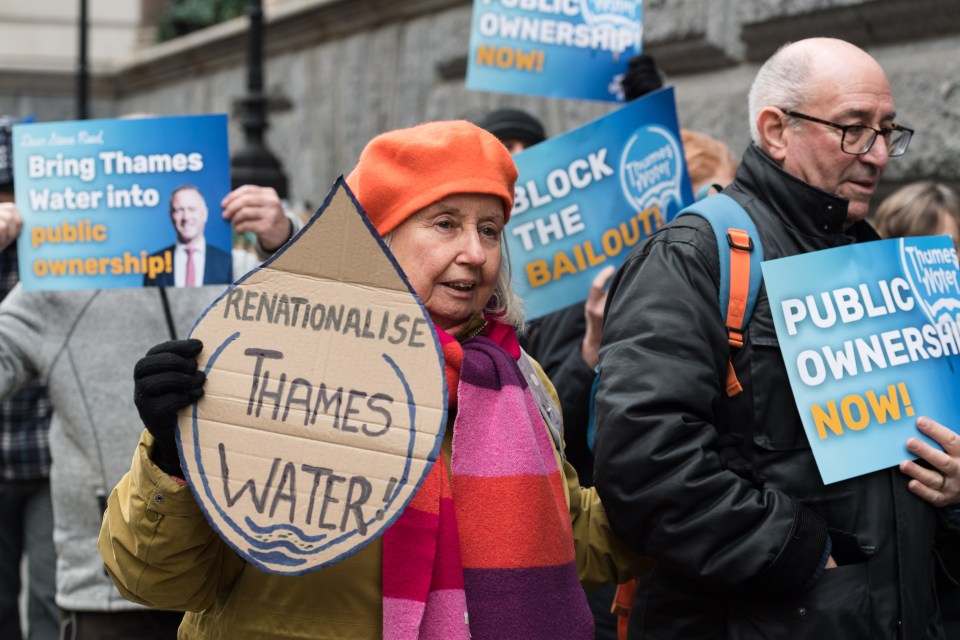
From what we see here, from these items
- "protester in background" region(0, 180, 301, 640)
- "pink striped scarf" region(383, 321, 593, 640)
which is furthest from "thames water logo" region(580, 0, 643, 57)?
"pink striped scarf" region(383, 321, 593, 640)

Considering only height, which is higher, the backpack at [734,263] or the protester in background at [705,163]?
the protester in background at [705,163]

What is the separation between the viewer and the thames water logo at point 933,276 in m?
2.59

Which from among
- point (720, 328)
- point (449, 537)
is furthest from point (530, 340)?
point (449, 537)

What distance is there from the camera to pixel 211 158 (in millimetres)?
3189

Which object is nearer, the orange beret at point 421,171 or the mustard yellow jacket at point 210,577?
the mustard yellow jacket at point 210,577

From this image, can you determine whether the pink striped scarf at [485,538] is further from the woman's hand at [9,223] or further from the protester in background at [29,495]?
the protester in background at [29,495]

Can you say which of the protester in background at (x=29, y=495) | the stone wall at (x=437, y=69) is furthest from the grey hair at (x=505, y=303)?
the stone wall at (x=437, y=69)

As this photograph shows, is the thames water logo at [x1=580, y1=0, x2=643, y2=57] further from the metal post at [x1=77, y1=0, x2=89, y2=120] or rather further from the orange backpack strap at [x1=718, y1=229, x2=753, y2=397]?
the metal post at [x1=77, y1=0, x2=89, y2=120]

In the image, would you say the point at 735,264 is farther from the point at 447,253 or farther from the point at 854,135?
the point at 447,253

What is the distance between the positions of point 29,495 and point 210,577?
2625mm

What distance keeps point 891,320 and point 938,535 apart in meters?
0.47

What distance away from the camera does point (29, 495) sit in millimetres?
4418

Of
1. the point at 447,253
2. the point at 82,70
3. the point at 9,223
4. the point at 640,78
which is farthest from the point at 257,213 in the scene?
the point at 82,70

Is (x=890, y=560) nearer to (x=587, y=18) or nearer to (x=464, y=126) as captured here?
(x=464, y=126)
